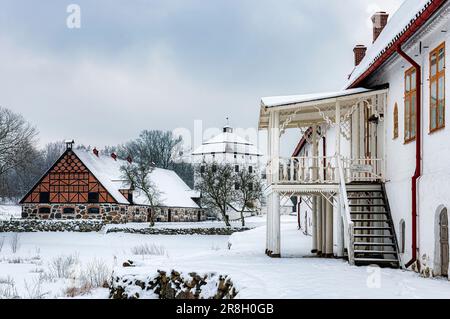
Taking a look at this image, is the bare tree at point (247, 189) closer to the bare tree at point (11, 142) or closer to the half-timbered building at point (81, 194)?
the half-timbered building at point (81, 194)

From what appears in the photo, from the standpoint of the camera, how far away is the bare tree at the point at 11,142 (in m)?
44.9

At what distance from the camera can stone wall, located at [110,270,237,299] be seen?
423 inches

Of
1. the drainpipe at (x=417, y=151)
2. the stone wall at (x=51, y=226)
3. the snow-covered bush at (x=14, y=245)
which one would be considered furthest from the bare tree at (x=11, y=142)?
the drainpipe at (x=417, y=151)

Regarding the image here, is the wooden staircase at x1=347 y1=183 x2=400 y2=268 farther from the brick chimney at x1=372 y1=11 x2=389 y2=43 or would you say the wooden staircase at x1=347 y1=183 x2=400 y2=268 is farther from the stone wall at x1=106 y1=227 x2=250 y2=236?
the stone wall at x1=106 y1=227 x2=250 y2=236

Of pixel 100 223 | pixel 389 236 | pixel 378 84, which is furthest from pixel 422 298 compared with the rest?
pixel 100 223

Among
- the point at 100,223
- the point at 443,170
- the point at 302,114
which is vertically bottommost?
the point at 100,223

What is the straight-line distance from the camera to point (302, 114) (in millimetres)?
17250

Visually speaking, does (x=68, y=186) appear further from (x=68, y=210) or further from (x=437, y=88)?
(x=437, y=88)

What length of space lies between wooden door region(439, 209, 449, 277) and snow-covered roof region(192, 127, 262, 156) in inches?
2923

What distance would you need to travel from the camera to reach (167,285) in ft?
36.5

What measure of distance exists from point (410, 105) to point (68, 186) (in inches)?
1634

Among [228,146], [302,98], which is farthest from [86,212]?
[228,146]
